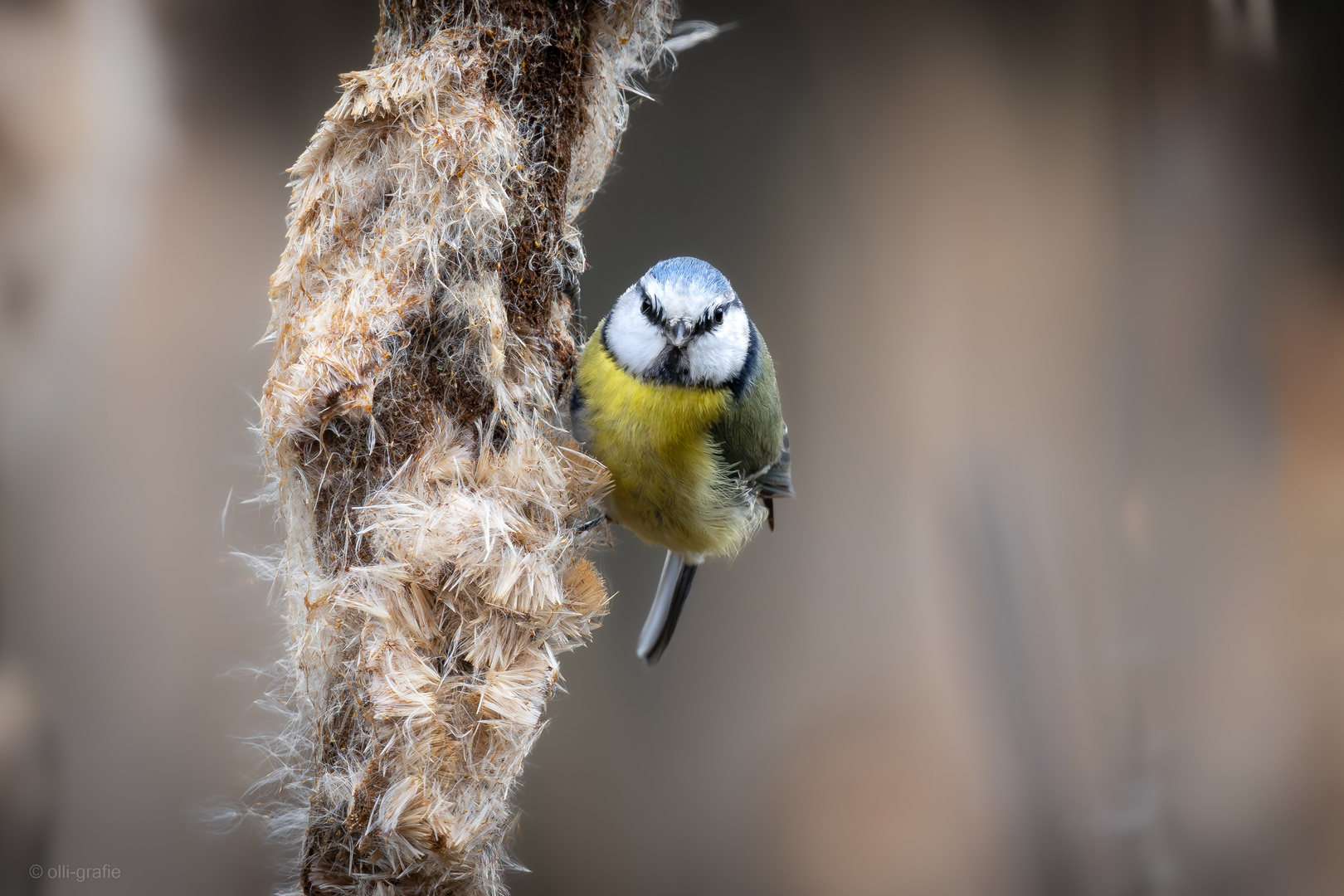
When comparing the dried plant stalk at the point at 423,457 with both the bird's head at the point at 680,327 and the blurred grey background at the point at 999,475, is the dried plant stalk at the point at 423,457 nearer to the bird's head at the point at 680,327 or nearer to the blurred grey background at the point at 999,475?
the bird's head at the point at 680,327

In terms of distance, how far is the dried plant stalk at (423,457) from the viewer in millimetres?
510

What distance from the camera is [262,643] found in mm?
937

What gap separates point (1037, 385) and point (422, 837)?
108 centimetres

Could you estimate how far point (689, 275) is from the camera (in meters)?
0.69

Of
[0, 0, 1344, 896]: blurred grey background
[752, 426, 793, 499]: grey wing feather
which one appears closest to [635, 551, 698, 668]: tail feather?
[752, 426, 793, 499]: grey wing feather

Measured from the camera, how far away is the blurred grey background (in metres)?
1.13

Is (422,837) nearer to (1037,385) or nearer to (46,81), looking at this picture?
(46,81)

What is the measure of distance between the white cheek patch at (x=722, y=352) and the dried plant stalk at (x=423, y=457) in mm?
183

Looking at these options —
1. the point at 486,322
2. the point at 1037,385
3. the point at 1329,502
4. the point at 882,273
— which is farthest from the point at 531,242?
the point at 1329,502

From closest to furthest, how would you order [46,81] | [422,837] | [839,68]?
[422,837], [46,81], [839,68]

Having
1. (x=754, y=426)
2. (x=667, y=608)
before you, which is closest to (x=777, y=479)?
(x=754, y=426)

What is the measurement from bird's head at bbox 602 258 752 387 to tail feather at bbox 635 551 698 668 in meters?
0.29

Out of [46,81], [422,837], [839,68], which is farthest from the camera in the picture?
[839,68]

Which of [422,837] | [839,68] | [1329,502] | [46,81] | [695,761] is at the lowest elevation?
[695,761]
